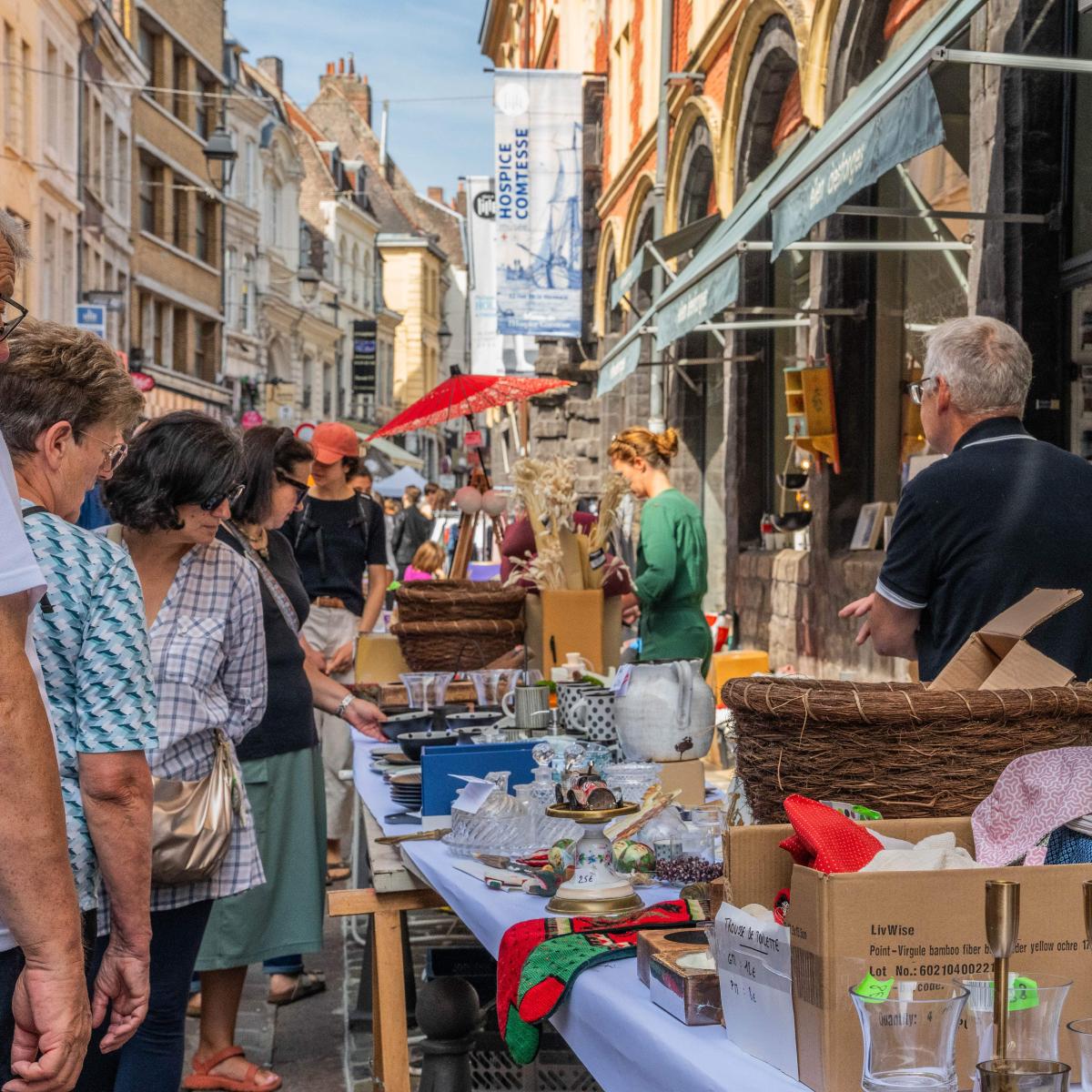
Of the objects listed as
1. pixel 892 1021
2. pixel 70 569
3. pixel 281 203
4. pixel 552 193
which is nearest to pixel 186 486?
pixel 70 569

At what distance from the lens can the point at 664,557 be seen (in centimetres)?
671

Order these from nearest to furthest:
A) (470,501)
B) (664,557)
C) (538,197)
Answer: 1. (664,557)
2. (470,501)
3. (538,197)

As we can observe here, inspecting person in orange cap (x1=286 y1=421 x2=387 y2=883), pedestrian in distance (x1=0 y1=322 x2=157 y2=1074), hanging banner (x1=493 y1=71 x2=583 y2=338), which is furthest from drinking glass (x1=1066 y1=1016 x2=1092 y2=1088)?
hanging banner (x1=493 y1=71 x2=583 y2=338)

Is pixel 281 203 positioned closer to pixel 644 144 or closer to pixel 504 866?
pixel 644 144

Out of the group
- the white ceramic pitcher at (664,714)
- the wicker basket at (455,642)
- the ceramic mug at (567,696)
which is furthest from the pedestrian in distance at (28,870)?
the wicker basket at (455,642)

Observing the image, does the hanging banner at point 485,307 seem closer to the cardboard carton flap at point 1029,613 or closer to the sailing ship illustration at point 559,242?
the sailing ship illustration at point 559,242

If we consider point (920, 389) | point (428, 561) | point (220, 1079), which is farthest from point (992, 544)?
point (428, 561)

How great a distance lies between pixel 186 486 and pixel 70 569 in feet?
3.58

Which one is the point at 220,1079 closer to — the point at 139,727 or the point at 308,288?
the point at 139,727

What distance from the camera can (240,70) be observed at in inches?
1823

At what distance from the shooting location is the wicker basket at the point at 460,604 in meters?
5.86

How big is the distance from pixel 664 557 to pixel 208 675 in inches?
133

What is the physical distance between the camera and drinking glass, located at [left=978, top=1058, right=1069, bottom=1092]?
1.58 meters

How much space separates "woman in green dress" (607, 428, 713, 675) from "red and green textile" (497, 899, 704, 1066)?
404 centimetres
